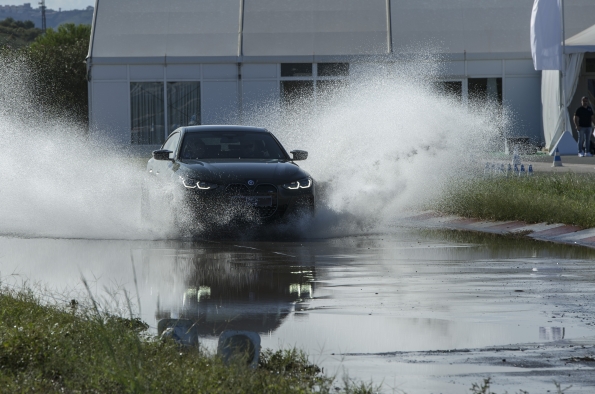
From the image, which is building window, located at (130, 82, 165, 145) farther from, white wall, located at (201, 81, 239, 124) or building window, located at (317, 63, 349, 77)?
A: building window, located at (317, 63, 349, 77)

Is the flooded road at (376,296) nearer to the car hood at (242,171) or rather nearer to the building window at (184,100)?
the car hood at (242,171)

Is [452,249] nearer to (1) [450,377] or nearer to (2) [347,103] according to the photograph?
(1) [450,377]

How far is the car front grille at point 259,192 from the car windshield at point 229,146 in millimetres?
1301

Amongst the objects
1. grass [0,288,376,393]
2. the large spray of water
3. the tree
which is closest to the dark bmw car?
the large spray of water

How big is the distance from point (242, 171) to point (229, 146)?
4.23 ft

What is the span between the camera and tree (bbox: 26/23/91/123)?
2788 inches

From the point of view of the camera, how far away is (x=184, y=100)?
4150cm

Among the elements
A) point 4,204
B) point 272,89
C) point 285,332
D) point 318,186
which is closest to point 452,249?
point 318,186

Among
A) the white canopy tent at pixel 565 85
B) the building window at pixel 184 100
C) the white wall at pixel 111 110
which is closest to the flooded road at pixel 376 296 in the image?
the white canopy tent at pixel 565 85

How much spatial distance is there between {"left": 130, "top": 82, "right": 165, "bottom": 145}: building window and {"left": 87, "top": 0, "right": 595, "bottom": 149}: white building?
0.04 m

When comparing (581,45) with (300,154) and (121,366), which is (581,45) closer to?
(300,154)

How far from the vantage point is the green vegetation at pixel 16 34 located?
142375mm

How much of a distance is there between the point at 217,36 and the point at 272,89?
2.91m

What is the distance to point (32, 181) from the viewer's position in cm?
1905
